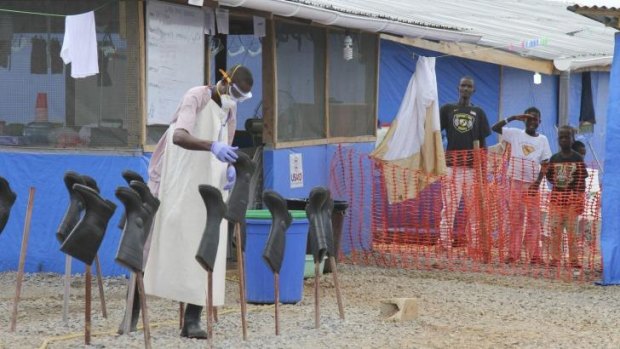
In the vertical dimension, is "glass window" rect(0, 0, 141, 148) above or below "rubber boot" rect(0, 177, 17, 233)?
above

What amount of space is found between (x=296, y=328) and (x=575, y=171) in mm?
5328

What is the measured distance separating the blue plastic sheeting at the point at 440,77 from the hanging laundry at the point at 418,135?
212cm

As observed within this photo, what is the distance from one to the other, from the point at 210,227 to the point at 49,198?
4062 millimetres

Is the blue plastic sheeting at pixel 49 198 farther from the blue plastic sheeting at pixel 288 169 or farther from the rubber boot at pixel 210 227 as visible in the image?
the rubber boot at pixel 210 227

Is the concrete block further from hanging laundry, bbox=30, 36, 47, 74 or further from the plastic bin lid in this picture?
hanging laundry, bbox=30, 36, 47, 74

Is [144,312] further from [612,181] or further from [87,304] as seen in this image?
[612,181]

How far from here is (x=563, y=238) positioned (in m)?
13.1

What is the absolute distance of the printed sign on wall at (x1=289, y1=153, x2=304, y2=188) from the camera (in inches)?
509

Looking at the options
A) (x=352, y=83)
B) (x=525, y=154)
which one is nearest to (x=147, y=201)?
(x=352, y=83)

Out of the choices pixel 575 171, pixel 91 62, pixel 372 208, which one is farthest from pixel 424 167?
pixel 91 62

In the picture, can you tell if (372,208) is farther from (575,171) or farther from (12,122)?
(12,122)

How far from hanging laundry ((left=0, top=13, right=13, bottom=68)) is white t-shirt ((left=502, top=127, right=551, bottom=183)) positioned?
5.87 m

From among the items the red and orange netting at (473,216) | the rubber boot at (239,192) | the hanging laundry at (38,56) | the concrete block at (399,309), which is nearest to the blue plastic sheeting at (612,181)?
the red and orange netting at (473,216)

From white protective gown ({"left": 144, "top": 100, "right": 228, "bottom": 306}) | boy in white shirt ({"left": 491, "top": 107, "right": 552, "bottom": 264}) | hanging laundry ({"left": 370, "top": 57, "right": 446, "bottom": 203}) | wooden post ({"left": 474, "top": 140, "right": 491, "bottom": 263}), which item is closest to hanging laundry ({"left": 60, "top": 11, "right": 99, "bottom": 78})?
white protective gown ({"left": 144, "top": 100, "right": 228, "bottom": 306})
